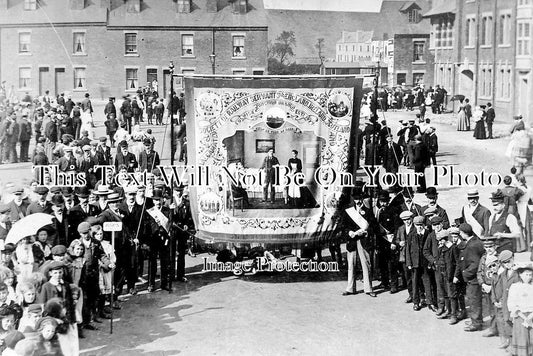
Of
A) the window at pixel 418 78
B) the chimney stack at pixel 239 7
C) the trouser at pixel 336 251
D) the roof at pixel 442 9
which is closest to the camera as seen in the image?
the trouser at pixel 336 251

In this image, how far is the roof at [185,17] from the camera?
1726 inches

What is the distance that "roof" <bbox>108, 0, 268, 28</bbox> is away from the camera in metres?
43.8

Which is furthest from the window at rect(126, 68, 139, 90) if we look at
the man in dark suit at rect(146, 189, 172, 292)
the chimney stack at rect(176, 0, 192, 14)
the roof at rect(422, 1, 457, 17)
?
the man in dark suit at rect(146, 189, 172, 292)

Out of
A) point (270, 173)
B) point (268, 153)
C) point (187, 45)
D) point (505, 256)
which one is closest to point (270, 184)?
point (270, 173)

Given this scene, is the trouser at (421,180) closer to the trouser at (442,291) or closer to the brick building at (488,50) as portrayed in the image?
the trouser at (442,291)

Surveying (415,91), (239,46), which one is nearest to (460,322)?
(415,91)

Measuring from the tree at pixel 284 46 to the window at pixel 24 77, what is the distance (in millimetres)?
15013

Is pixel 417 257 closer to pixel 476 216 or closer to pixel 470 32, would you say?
pixel 476 216

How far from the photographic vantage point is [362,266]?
10.6 m

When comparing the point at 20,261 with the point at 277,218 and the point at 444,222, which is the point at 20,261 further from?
the point at 444,222

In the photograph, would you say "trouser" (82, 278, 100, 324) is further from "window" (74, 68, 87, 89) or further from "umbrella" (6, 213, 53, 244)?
"window" (74, 68, 87, 89)

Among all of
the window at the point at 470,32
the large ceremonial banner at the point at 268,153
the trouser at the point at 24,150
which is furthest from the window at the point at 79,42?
the large ceremonial banner at the point at 268,153

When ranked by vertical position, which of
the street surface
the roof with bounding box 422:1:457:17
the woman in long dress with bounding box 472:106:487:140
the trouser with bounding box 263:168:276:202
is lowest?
the street surface

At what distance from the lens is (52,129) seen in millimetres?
21359
